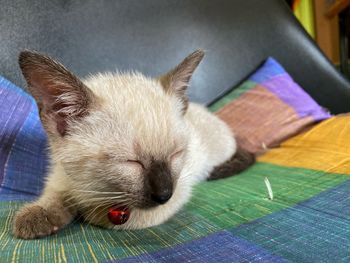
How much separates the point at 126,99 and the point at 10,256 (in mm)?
510

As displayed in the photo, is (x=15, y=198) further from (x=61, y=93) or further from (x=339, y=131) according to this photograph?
(x=339, y=131)

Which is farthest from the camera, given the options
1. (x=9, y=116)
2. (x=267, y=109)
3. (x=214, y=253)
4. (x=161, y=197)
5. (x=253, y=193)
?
(x=267, y=109)

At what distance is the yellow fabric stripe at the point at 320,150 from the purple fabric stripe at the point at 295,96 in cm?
21

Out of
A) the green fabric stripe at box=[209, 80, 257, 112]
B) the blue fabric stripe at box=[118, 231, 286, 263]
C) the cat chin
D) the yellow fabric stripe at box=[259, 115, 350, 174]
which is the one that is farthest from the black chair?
the blue fabric stripe at box=[118, 231, 286, 263]

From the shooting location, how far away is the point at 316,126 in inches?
70.7

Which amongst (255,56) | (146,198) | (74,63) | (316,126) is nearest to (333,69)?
(255,56)

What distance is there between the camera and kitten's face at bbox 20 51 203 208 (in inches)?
37.4

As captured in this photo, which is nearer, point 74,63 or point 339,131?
point 339,131

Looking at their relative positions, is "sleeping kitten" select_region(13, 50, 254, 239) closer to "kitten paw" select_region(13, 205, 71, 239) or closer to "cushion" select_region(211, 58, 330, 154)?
"kitten paw" select_region(13, 205, 71, 239)

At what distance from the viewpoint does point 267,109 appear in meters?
2.07

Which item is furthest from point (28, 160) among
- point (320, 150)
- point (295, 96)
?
point (295, 96)

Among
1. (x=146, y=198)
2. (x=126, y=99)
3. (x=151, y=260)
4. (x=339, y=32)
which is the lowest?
(x=151, y=260)

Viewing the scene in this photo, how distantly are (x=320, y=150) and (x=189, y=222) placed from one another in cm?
75

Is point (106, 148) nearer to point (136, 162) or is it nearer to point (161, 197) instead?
point (136, 162)
